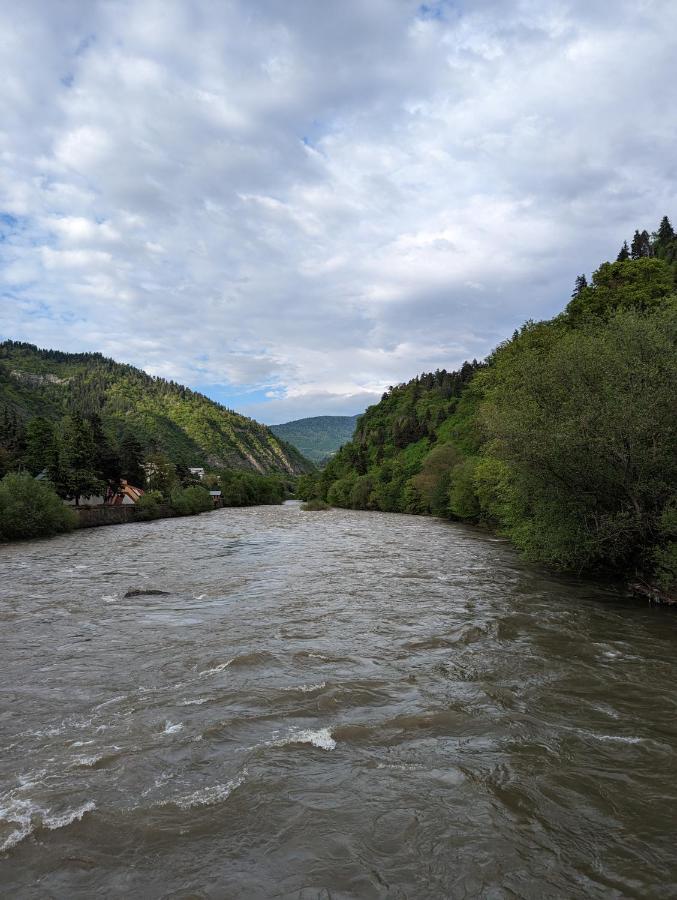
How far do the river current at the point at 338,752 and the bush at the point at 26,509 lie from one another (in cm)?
3237

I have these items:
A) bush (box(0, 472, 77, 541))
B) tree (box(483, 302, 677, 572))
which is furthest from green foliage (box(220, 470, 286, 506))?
tree (box(483, 302, 677, 572))

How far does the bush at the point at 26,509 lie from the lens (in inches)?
1764

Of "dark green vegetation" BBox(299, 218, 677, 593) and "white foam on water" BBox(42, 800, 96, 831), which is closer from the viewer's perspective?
"white foam on water" BBox(42, 800, 96, 831)

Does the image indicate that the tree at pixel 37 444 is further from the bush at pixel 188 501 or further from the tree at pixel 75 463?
the bush at pixel 188 501

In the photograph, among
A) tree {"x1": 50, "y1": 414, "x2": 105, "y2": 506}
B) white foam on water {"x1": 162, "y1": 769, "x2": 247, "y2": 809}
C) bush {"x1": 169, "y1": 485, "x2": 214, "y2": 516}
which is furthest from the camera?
bush {"x1": 169, "y1": 485, "x2": 214, "y2": 516}

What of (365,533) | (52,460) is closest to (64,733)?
(365,533)

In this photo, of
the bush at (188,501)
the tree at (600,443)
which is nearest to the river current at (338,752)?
the tree at (600,443)

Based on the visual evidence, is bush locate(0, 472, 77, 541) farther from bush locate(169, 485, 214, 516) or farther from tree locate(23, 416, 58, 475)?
bush locate(169, 485, 214, 516)

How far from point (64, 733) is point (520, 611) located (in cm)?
1471

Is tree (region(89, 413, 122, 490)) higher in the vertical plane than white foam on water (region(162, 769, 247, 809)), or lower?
higher

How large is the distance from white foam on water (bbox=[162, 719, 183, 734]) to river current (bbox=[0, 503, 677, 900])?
71mm

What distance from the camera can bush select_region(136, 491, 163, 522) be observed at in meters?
76.1

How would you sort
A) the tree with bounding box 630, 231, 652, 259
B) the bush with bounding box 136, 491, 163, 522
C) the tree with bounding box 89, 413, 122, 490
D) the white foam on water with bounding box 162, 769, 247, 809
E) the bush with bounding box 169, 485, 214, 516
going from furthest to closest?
the tree with bounding box 630, 231, 652, 259 → the bush with bounding box 169, 485, 214, 516 → the tree with bounding box 89, 413, 122, 490 → the bush with bounding box 136, 491, 163, 522 → the white foam on water with bounding box 162, 769, 247, 809

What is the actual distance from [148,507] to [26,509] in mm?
31216
